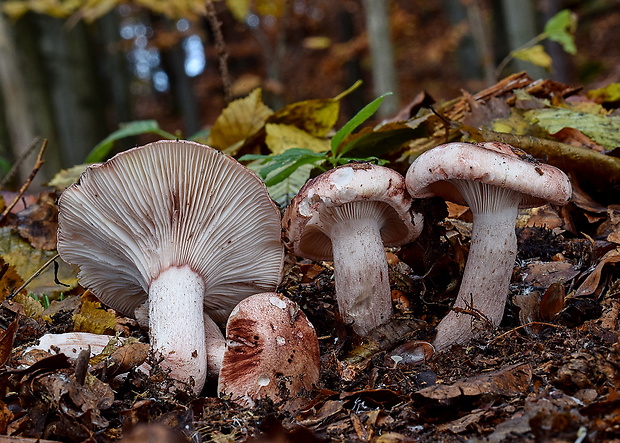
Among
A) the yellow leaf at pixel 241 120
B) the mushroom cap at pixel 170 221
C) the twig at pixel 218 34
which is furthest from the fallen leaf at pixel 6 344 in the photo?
the twig at pixel 218 34

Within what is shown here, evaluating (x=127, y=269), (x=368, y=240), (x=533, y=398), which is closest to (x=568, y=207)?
(x=368, y=240)

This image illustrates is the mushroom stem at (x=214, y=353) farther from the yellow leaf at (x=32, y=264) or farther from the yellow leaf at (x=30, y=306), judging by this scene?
the yellow leaf at (x=32, y=264)

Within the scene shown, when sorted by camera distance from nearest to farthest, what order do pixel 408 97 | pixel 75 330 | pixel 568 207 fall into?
pixel 75 330 < pixel 568 207 < pixel 408 97

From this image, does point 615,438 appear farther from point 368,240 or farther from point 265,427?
point 368,240

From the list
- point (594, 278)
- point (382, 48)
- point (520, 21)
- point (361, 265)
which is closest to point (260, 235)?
point (361, 265)

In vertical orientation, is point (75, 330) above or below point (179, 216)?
below
